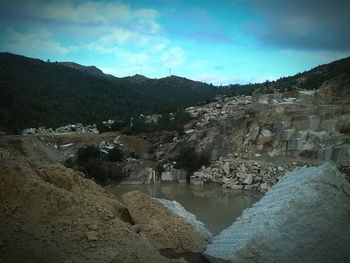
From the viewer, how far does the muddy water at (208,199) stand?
16.8 m

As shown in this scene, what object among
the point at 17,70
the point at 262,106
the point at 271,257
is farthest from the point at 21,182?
the point at 17,70

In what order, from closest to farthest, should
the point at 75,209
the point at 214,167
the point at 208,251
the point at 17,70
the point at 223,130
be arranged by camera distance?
the point at 75,209
the point at 208,251
the point at 214,167
the point at 223,130
the point at 17,70

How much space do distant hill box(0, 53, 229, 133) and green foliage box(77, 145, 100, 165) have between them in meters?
8.22

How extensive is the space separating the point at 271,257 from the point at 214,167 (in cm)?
2046

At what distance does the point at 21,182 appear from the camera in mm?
6742

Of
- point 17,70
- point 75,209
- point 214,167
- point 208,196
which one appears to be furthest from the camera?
point 17,70

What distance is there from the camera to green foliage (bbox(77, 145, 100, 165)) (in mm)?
26498

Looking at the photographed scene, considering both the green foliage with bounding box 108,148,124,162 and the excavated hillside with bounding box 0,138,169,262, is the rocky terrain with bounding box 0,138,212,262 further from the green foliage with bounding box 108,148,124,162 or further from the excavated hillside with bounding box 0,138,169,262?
the green foliage with bounding box 108,148,124,162

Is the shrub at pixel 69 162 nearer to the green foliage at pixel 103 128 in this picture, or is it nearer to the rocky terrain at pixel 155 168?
the rocky terrain at pixel 155 168

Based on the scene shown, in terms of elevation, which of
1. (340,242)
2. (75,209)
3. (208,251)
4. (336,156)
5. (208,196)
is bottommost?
(208,196)

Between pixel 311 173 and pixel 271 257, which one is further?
pixel 311 173

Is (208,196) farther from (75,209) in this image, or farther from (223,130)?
(75,209)

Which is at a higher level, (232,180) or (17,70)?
(17,70)

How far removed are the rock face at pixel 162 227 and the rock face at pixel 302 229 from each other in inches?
34.7
